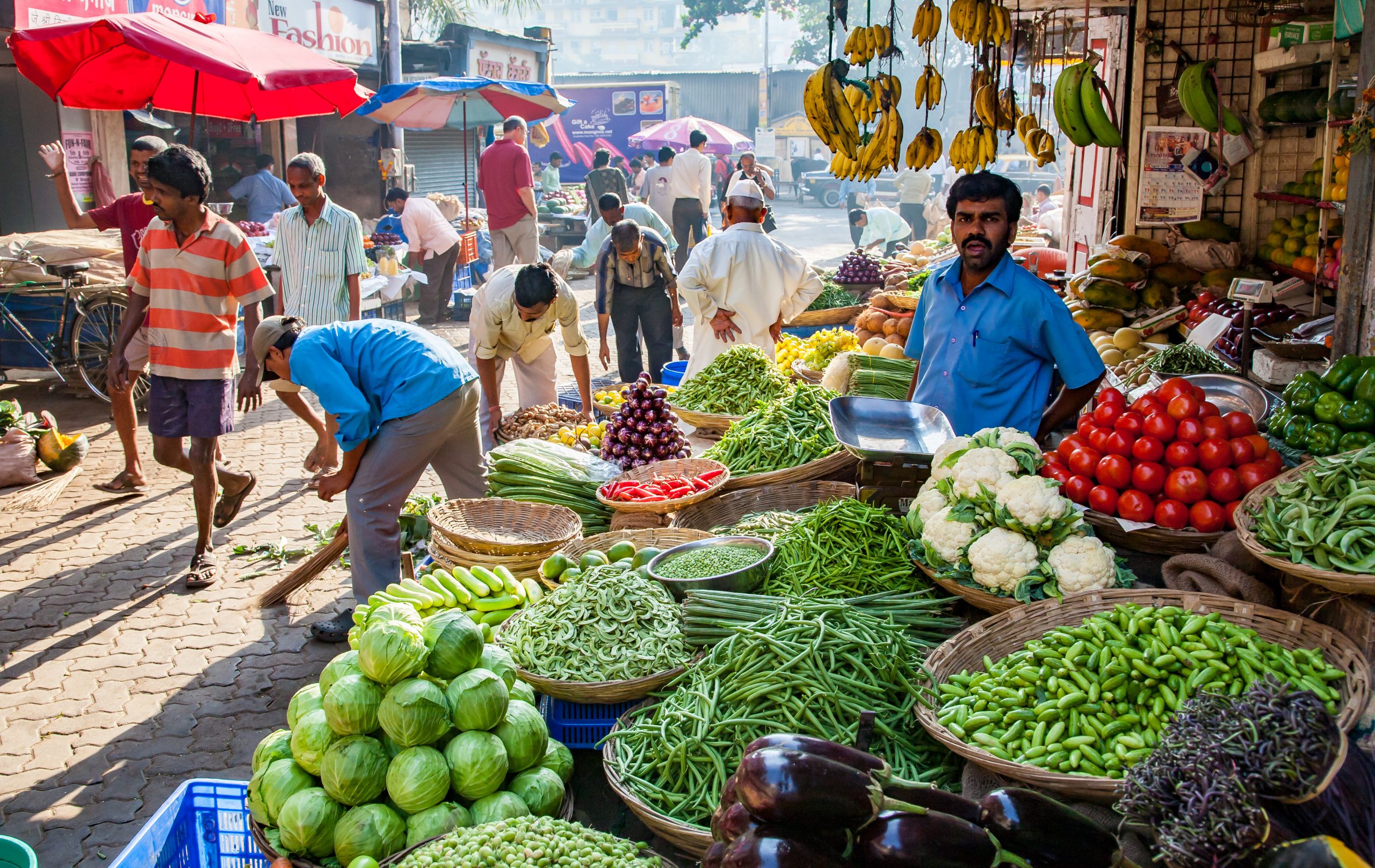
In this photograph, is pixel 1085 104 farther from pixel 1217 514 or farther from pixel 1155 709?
pixel 1155 709

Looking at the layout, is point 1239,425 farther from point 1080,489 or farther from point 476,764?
point 476,764

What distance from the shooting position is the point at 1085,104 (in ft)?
19.1

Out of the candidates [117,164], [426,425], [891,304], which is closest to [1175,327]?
[891,304]

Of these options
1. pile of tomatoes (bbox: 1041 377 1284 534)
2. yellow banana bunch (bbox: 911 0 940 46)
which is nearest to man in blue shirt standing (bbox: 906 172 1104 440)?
pile of tomatoes (bbox: 1041 377 1284 534)

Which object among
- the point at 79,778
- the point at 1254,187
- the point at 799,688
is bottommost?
the point at 79,778

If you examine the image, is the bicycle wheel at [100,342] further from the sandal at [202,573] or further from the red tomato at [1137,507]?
the red tomato at [1137,507]

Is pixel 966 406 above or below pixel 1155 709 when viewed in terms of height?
above

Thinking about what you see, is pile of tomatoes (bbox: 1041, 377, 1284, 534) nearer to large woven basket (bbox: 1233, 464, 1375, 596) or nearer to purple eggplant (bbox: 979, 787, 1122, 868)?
large woven basket (bbox: 1233, 464, 1375, 596)

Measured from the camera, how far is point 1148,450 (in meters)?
3.21

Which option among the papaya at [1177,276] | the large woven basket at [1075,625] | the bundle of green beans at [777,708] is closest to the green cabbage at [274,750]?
the bundle of green beans at [777,708]

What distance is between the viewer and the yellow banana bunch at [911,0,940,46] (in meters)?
4.46

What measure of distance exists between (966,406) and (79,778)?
385 centimetres

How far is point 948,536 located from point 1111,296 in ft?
15.6

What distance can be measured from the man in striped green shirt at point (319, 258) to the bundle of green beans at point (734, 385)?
269 cm
